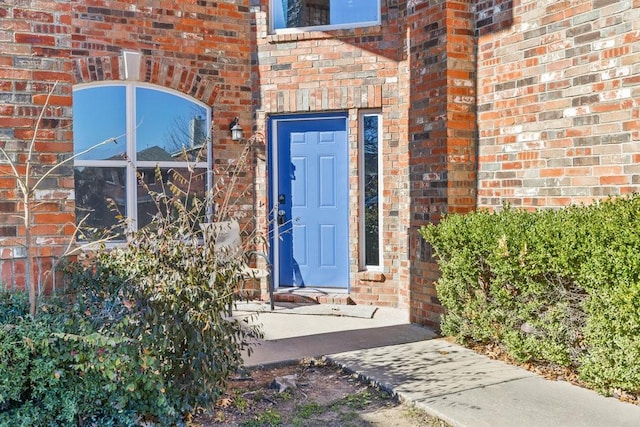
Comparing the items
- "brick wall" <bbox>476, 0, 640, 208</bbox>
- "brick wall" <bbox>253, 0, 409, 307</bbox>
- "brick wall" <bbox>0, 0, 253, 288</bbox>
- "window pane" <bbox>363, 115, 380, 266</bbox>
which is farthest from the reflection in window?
"brick wall" <bbox>476, 0, 640, 208</bbox>

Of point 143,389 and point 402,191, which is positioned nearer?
point 143,389

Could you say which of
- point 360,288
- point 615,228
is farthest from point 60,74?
point 360,288

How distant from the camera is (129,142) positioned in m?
6.97

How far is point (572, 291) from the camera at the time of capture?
416 centimetres

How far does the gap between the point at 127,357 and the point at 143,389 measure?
9.3 inches

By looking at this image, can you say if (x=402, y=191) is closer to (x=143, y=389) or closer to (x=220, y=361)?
(x=220, y=361)

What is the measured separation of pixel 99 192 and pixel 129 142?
68 centimetres

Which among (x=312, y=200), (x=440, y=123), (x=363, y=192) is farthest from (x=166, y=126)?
(x=440, y=123)

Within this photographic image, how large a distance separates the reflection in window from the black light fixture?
1.54m

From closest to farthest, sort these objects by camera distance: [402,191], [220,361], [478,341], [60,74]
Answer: [220,361] < [60,74] < [478,341] < [402,191]

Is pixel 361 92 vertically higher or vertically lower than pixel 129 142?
higher

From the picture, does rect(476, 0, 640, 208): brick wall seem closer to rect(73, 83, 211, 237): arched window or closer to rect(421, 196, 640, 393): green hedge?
rect(421, 196, 640, 393): green hedge

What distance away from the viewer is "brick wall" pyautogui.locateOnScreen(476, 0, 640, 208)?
4.36 meters

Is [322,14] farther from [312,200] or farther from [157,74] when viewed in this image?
[312,200]
